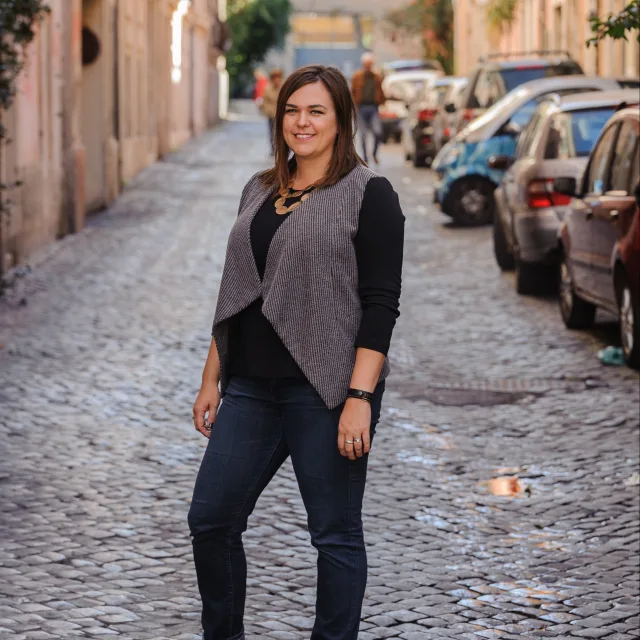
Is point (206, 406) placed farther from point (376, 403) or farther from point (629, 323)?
point (629, 323)

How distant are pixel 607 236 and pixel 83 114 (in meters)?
13.7

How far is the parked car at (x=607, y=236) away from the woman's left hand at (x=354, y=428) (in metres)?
5.91

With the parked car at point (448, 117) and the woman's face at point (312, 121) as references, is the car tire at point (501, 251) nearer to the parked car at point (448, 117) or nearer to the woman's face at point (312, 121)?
the parked car at point (448, 117)

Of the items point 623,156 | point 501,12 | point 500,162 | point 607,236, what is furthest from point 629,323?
point 501,12

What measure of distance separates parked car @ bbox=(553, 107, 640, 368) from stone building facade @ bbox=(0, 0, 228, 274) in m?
5.43

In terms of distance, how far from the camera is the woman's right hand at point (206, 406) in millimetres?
4410

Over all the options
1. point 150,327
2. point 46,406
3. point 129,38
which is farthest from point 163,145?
point 46,406

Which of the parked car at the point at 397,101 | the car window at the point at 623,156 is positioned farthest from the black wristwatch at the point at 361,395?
the parked car at the point at 397,101

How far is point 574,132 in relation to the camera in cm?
1385

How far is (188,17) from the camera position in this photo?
45.0 meters

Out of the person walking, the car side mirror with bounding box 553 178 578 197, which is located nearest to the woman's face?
the car side mirror with bounding box 553 178 578 197

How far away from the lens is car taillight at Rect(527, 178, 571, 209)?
44.2 feet

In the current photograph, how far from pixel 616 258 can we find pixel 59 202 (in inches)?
397

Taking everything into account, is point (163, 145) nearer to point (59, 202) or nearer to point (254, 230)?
point (59, 202)
